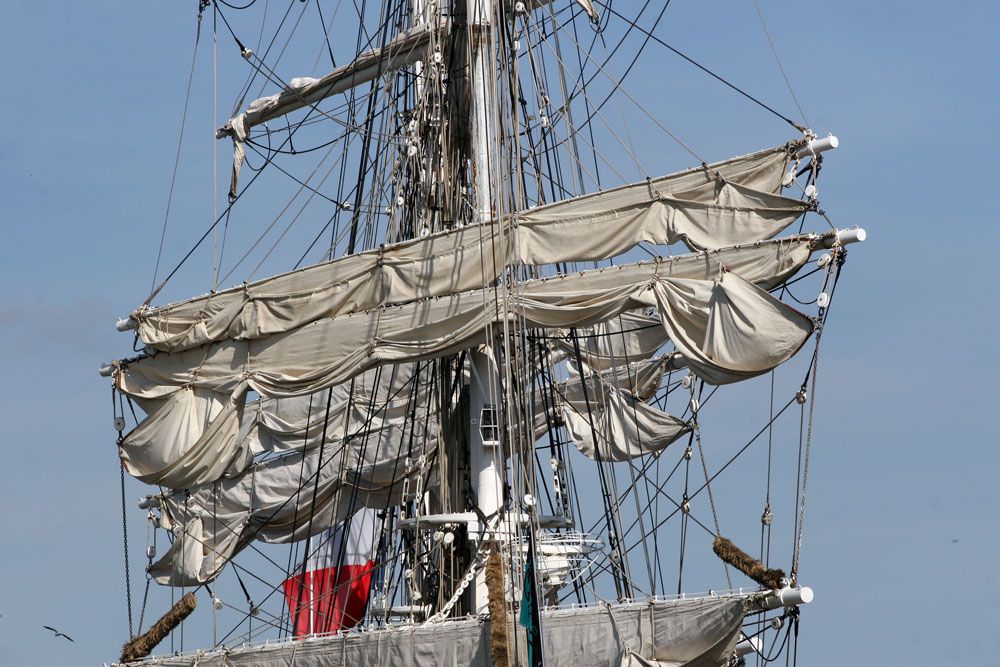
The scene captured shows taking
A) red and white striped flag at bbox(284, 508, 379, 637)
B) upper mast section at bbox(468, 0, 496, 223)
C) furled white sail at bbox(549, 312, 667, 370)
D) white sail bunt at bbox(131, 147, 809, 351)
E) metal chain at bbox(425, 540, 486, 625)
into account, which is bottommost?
metal chain at bbox(425, 540, 486, 625)

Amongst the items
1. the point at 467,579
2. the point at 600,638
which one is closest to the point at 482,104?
the point at 467,579

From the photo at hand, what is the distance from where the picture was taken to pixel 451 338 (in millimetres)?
26969

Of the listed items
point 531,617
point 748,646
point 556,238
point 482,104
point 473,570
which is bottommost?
point 531,617

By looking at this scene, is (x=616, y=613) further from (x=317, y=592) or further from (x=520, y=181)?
(x=317, y=592)

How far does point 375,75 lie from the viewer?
106 feet


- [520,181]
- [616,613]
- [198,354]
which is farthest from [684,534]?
[198,354]

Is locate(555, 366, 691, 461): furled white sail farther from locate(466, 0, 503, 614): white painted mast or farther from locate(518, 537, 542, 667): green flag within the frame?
locate(518, 537, 542, 667): green flag

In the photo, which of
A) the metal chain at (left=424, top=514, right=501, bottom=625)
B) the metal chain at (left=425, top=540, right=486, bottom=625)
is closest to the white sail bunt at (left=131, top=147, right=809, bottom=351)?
the metal chain at (left=424, top=514, right=501, bottom=625)

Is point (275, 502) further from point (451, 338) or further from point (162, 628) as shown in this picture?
point (451, 338)

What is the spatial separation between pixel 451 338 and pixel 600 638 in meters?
4.54

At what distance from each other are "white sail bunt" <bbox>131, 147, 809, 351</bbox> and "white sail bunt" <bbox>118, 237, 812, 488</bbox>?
0.35 metres

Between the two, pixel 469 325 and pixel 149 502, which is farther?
pixel 149 502

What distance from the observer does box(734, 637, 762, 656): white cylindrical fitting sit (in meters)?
25.7

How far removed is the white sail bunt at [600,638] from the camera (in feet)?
80.3
